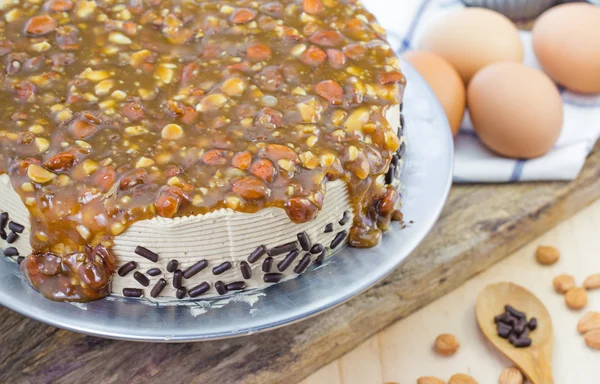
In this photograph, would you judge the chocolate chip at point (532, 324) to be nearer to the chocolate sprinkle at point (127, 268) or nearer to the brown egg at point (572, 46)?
the brown egg at point (572, 46)

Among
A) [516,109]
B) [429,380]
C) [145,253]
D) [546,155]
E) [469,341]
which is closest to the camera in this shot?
[145,253]

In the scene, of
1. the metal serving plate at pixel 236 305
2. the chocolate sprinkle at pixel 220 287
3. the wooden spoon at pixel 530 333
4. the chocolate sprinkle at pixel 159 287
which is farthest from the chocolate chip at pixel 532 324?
the chocolate sprinkle at pixel 159 287

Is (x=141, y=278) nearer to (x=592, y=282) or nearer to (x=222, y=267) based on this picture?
(x=222, y=267)

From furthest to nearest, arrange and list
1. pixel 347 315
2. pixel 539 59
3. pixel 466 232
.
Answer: pixel 539 59 < pixel 466 232 < pixel 347 315

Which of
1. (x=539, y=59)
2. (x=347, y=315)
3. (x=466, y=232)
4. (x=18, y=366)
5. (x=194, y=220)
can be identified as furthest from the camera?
(x=539, y=59)

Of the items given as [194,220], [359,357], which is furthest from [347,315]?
[194,220]

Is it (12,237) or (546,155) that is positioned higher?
(12,237)

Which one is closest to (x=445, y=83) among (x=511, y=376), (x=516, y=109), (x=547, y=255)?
(x=516, y=109)

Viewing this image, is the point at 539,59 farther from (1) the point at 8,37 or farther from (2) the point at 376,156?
(1) the point at 8,37
